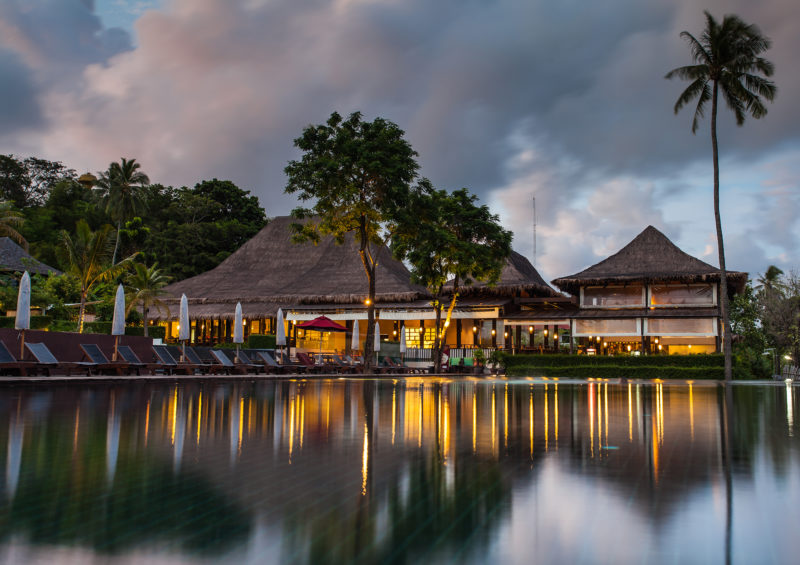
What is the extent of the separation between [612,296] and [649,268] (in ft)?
6.95

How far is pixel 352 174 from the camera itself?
23891 millimetres

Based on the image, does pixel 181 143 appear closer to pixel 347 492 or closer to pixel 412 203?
pixel 412 203

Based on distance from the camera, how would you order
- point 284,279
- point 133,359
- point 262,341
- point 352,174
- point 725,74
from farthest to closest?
point 284,279, point 262,341, point 725,74, point 352,174, point 133,359

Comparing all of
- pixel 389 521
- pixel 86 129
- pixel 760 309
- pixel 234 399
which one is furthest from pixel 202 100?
pixel 389 521

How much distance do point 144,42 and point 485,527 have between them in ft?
79.8

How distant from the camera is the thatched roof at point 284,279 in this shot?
3703 cm

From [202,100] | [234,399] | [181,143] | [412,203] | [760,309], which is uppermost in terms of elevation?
[202,100]

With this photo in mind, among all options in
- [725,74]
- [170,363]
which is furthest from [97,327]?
[725,74]

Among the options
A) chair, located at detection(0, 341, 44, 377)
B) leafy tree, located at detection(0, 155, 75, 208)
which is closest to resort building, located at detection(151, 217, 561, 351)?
chair, located at detection(0, 341, 44, 377)

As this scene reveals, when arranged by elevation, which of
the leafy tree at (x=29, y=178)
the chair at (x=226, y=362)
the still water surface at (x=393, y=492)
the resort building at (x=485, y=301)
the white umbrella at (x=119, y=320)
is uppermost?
the leafy tree at (x=29, y=178)

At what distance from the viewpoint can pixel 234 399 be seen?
10789 millimetres

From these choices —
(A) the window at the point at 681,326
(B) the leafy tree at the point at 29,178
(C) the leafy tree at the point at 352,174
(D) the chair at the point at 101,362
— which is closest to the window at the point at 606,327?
(A) the window at the point at 681,326

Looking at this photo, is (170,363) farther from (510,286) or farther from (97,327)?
(510,286)

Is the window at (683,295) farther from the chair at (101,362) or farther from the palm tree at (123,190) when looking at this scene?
the palm tree at (123,190)
